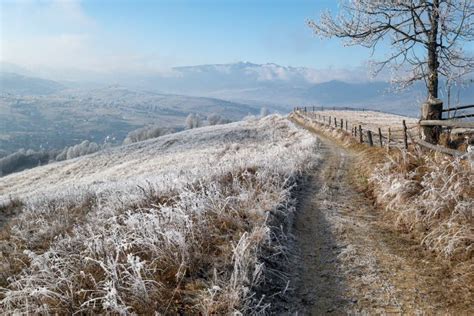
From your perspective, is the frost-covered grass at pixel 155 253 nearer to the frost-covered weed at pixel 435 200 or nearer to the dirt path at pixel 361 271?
the dirt path at pixel 361 271

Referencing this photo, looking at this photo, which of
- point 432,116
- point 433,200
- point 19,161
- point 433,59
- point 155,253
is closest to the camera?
point 155,253

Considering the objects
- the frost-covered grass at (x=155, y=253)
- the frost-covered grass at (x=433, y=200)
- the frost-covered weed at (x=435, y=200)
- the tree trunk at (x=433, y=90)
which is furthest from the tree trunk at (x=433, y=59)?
the frost-covered grass at (x=155, y=253)

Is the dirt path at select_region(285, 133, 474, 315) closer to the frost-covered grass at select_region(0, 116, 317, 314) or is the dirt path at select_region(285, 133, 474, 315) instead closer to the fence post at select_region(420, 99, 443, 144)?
the frost-covered grass at select_region(0, 116, 317, 314)

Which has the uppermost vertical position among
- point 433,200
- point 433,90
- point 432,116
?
point 433,90

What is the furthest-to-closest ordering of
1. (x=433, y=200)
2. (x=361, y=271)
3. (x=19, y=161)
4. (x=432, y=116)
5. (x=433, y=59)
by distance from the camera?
(x=19, y=161) < (x=433, y=59) < (x=432, y=116) < (x=433, y=200) < (x=361, y=271)

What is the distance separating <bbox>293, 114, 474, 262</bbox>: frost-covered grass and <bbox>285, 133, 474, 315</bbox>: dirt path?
357mm

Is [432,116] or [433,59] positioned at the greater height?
[433,59]

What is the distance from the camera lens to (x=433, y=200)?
7297 millimetres

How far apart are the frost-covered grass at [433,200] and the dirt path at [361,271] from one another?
357mm

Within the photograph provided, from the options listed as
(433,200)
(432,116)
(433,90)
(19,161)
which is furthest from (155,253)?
(19,161)

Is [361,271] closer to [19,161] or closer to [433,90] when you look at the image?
[433,90]

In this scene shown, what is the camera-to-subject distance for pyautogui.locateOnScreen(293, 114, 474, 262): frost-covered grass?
611 centimetres

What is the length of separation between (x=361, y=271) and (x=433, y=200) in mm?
2402

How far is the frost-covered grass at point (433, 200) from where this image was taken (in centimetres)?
611
